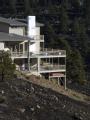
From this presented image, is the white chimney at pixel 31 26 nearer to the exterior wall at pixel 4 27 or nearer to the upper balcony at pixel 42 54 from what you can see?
the exterior wall at pixel 4 27

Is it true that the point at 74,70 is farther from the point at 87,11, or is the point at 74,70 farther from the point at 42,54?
the point at 87,11

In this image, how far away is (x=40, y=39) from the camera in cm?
5594

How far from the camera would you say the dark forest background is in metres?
103

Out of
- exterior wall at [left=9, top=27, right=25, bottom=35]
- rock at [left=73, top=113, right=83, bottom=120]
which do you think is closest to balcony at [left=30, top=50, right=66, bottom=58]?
exterior wall at [left=9, top=27, right=25, bottom=35]

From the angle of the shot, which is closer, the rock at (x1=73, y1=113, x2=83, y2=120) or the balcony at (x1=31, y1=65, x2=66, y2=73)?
the rock at (x1=73, y1=113, x2=83, y2=120)

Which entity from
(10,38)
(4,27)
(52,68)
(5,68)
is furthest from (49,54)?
(5,68)

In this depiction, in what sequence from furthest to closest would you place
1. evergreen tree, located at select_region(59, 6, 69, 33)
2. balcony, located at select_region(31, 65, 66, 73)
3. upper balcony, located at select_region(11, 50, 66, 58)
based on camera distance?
evergreen tree, located at select_region(59, 6, 69, 33), balcony, located at select_region(31, 65, 66, 73), upper balcony, located at select_region(11, 50, 66, 58)

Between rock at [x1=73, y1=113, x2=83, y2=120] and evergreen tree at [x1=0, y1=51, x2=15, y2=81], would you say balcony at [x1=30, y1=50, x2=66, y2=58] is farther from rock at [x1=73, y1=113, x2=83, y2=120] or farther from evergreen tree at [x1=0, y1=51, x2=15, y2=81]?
rock at [x1=73, y1=113, x2=83, y2=120]

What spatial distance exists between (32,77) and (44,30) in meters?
62.8

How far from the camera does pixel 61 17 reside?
4547 inches

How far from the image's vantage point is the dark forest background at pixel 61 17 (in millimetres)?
103000

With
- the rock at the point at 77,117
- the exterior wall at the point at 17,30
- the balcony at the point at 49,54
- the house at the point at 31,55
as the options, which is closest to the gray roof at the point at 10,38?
the house at the point at 31,55

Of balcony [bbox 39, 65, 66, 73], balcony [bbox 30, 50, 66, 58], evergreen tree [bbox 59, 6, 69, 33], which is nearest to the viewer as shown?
balcony [bbox 39, 65, 66, 73]

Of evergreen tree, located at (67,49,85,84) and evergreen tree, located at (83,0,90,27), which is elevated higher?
evergreen tree, located at (83,0,90,27)
